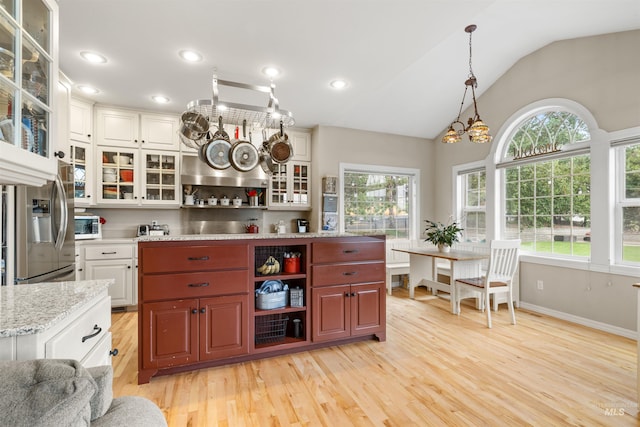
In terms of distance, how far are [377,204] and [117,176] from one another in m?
3.88

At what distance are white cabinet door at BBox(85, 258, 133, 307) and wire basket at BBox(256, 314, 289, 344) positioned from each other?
2088 millimetres

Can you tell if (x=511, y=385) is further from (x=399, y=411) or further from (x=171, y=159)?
(x=171, y=159)

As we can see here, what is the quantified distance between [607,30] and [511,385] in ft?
11.7

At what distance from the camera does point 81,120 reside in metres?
3.69

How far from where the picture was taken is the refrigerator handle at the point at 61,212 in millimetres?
2623

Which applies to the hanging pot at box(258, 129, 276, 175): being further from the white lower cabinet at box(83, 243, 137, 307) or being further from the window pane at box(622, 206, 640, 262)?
the window pane at box(622, 206, 640, 262)

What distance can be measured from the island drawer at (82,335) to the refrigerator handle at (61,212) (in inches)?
69.2

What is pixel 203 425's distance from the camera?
1.73m

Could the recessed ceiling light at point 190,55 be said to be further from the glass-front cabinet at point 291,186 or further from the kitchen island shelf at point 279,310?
the kitchen island shelf at point 279,310

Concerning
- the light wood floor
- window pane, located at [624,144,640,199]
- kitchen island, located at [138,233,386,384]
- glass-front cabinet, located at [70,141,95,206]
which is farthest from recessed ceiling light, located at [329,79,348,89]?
glass-front cabinet, located at [70,141,95,206]

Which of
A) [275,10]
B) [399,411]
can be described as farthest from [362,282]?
[275,10]

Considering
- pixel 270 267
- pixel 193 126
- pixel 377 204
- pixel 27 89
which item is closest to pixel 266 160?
pixel 193 126

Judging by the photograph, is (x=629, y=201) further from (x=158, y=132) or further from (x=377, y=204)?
(x=158, y=132)

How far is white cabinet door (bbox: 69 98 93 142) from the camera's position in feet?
11.8
